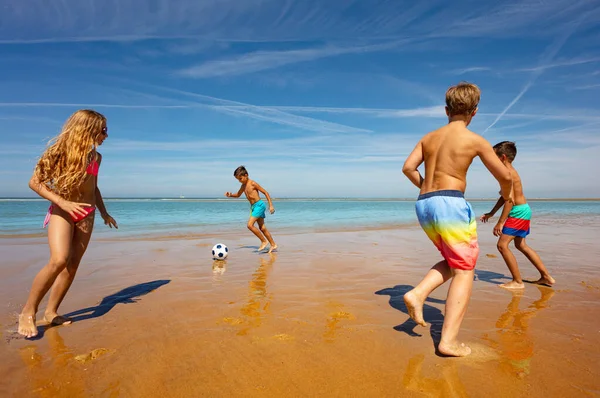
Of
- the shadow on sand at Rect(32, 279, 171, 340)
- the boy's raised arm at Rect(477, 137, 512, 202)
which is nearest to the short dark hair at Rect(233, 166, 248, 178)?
the shadow on sand at Rect(32, 279, 171, 340)

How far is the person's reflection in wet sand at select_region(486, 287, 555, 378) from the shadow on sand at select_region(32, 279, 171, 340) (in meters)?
3.92

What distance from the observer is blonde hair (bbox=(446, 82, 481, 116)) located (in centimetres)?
312

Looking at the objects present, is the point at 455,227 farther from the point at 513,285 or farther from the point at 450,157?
the point at 513,285

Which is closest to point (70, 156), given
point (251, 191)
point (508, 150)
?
point (508, 150)

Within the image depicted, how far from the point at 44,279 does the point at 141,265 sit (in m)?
3.49

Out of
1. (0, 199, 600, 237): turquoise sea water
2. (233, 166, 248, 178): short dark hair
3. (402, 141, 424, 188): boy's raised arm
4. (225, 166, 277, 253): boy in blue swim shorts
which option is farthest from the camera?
(0, 199, 600, 237): turquoise sea water

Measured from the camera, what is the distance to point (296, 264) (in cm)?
681

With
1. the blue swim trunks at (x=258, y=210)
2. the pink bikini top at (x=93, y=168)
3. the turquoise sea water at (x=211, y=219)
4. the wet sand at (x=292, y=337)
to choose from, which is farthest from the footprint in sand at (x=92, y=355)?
the turquoise sea water at (x=211, y=219)

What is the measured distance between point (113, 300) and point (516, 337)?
174 inches

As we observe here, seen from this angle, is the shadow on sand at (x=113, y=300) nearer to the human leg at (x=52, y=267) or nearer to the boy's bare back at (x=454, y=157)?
the human leg at (x=52, y=267)

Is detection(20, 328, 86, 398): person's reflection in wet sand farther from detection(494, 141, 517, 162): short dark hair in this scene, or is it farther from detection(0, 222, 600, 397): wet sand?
detection(494, 141, 517, 162): short dark hair

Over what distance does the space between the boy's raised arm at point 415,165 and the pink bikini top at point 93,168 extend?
3.06 metres

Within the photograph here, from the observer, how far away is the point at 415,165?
3.25 m

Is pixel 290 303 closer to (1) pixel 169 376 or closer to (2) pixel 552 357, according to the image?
(1) pixel 169 376
